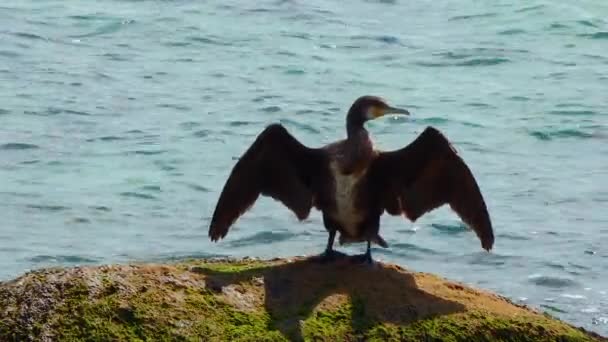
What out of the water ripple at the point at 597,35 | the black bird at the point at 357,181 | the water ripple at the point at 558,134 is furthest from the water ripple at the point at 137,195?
the water ripple at the point at 597,35

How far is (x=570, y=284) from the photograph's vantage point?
10.6 m

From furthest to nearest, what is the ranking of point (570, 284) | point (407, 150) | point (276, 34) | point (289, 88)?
point (276, 34) → point (289, 88) → point (570, 284) → point (407, 150)

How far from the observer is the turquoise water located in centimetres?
1120

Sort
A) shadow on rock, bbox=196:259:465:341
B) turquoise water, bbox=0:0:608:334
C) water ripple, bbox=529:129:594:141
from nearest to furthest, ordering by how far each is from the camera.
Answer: shadow on rock, bbox=196:259:465:341, turquoise water, bbox=0:0:608:334, water ripple, bbox=529:129:594:141

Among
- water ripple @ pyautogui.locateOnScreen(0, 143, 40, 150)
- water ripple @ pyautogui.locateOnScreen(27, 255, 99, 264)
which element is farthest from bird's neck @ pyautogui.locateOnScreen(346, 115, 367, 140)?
water ripple @ pyautogui.locateOnScreen(0, 143, 40, 150)

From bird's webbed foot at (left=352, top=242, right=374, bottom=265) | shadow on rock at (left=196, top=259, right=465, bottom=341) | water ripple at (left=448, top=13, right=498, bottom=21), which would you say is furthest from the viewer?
water ripple at (left=448, top=13, right=498, bottom=21)

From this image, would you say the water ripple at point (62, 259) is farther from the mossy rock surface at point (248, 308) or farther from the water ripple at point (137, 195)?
the mossy rock surface at point (248, 308)

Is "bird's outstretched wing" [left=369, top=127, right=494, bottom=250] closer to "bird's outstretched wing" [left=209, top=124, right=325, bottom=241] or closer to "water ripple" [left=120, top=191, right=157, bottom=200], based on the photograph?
"bird's outstretched wing" [left=209, top=124, right=325, bottom=241]

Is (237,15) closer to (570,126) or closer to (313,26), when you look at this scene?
(313,26)

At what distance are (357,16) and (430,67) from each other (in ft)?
9.40

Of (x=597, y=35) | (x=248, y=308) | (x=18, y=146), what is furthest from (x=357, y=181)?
Answer: (x=597, y=35)

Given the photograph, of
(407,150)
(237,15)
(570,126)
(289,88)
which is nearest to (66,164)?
(289,88)

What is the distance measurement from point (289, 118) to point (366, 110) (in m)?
7.29

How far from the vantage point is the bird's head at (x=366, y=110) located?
7.86m
